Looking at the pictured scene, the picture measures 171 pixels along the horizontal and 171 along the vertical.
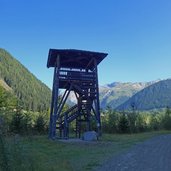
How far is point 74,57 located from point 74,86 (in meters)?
2.27

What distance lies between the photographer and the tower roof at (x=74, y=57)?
2609 cm

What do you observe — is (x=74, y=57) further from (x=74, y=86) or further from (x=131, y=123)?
(x=131, y=123)

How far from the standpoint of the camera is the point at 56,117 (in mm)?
25984

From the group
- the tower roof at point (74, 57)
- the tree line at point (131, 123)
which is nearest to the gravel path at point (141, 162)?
the tower roof at point (74, 57)

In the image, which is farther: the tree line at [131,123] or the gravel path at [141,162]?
the tree line at [131,123]

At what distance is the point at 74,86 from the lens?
26328mm

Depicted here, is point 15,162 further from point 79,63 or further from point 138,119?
point 138,119

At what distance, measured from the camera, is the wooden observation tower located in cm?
2614

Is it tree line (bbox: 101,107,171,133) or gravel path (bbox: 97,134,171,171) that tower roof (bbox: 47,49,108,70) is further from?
gravel path (bbox: 97,134,171,171)

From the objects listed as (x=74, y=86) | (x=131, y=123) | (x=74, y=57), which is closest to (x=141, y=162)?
(x=74, y=86)

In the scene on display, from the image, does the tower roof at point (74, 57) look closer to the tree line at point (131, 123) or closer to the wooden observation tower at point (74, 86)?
the wooden observation tower at point (74, 86)

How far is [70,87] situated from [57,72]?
1.43 meters

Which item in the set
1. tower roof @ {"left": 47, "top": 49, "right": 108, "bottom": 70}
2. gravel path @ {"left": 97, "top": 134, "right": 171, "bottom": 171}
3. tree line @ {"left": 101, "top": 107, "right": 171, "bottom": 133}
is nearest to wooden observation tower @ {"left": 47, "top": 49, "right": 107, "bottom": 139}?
tower roof @ {"left": 47, "top": 49, "right": 108, "bottom": 70}

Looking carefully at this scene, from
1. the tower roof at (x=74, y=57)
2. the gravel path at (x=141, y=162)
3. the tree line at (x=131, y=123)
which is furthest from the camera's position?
the tree line at (x=131, y=123)
